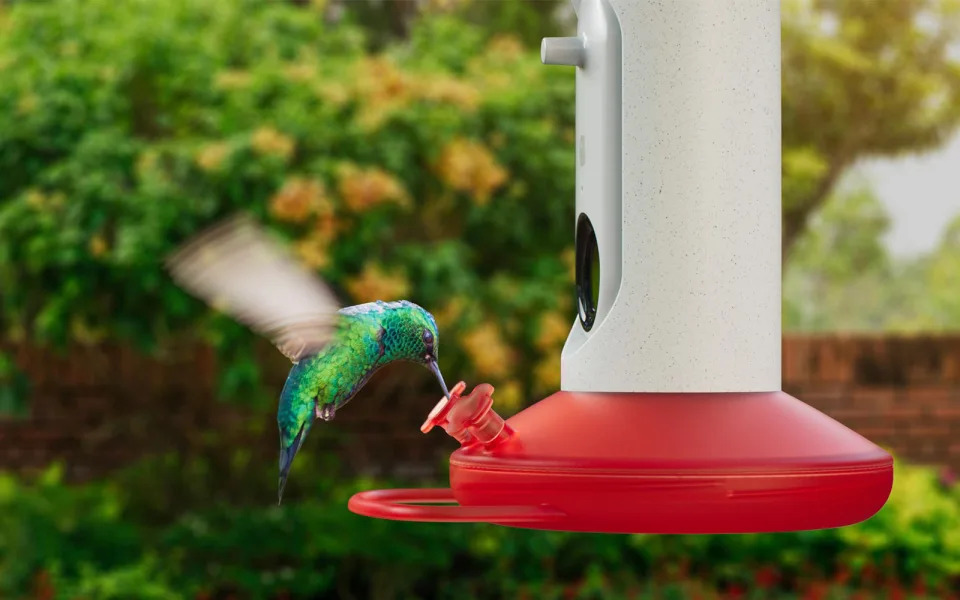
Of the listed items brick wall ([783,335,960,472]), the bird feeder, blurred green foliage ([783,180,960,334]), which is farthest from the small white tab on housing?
blurred green foliage ([783,180,960,334])

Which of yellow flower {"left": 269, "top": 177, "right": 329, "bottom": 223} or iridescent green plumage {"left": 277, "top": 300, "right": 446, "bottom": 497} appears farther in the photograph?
yellow flower {"left": 269, "top": 177, "right": 329, "bottom": 223}

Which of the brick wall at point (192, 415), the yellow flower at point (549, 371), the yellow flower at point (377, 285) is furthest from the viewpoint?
the brick wall at point (192, 415)

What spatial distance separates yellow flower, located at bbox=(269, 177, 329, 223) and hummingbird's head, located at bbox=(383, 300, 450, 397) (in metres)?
4.46

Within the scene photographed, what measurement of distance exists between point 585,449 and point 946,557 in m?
6.80

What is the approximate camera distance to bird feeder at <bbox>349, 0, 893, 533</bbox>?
2141 millimetres

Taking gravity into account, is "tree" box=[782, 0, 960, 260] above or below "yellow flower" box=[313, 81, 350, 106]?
above

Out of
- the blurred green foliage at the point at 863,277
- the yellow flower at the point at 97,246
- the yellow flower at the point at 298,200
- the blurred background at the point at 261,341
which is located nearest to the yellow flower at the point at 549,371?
the blurred background at the point at 261,341

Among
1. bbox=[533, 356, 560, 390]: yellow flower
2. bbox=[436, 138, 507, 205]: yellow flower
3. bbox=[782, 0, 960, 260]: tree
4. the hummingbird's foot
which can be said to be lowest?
bbox=[533, 356, 560, 390]: yellow flower

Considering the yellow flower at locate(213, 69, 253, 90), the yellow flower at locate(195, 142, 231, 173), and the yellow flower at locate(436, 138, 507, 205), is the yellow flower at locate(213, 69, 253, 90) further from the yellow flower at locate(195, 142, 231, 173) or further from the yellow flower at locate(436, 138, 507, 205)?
the yellow flower at locate(436, 138, 507, 205)

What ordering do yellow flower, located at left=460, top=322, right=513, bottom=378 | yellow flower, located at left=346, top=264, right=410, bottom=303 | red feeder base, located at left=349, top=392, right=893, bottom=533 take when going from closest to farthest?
red feeder base, located at left=349, top=392, right=893, bottom=533, yellow flower, located at left=346, top=264, right=410, bottom=303, yellow flower, located at left=460, top=322, right=513, bottom=378

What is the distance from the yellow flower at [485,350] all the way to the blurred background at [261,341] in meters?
0.02

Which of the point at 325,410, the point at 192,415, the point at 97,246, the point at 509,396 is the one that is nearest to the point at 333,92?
the point at 97,246

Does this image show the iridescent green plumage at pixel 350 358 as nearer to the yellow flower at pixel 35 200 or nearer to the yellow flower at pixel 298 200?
the yellow flower at pixel 298 200

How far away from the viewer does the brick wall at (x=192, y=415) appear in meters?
9.07
